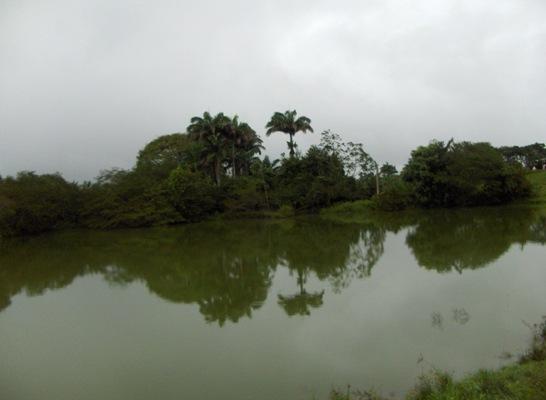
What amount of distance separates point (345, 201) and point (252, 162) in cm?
1042

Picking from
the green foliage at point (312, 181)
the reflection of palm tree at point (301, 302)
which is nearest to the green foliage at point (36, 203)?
the green foliage at point (312, 181)

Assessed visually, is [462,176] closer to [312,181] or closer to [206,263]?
[312,181]

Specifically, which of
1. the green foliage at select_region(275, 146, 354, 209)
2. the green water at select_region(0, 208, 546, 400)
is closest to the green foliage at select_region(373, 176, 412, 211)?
the green foliage at select_region(275, 146, 354, 209)


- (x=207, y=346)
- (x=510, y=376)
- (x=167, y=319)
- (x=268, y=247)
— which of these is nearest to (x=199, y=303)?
(x=167, y=319)

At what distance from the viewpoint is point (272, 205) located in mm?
35000

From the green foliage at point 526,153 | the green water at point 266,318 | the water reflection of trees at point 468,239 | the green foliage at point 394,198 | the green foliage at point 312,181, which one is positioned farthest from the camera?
the green foliage at point 526,153

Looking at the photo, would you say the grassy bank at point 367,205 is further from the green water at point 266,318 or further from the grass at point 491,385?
the grass at point 491,385

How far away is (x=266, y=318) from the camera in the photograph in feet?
27.0

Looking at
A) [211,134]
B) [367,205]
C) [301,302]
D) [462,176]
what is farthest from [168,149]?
[301,302]

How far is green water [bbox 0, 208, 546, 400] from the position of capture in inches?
223

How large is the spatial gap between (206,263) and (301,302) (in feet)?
20.3

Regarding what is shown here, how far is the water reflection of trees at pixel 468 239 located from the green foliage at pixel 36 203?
23404mm

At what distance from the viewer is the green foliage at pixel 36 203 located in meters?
26.7

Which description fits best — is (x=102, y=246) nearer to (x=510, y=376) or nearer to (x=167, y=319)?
(x=167, y=319)
